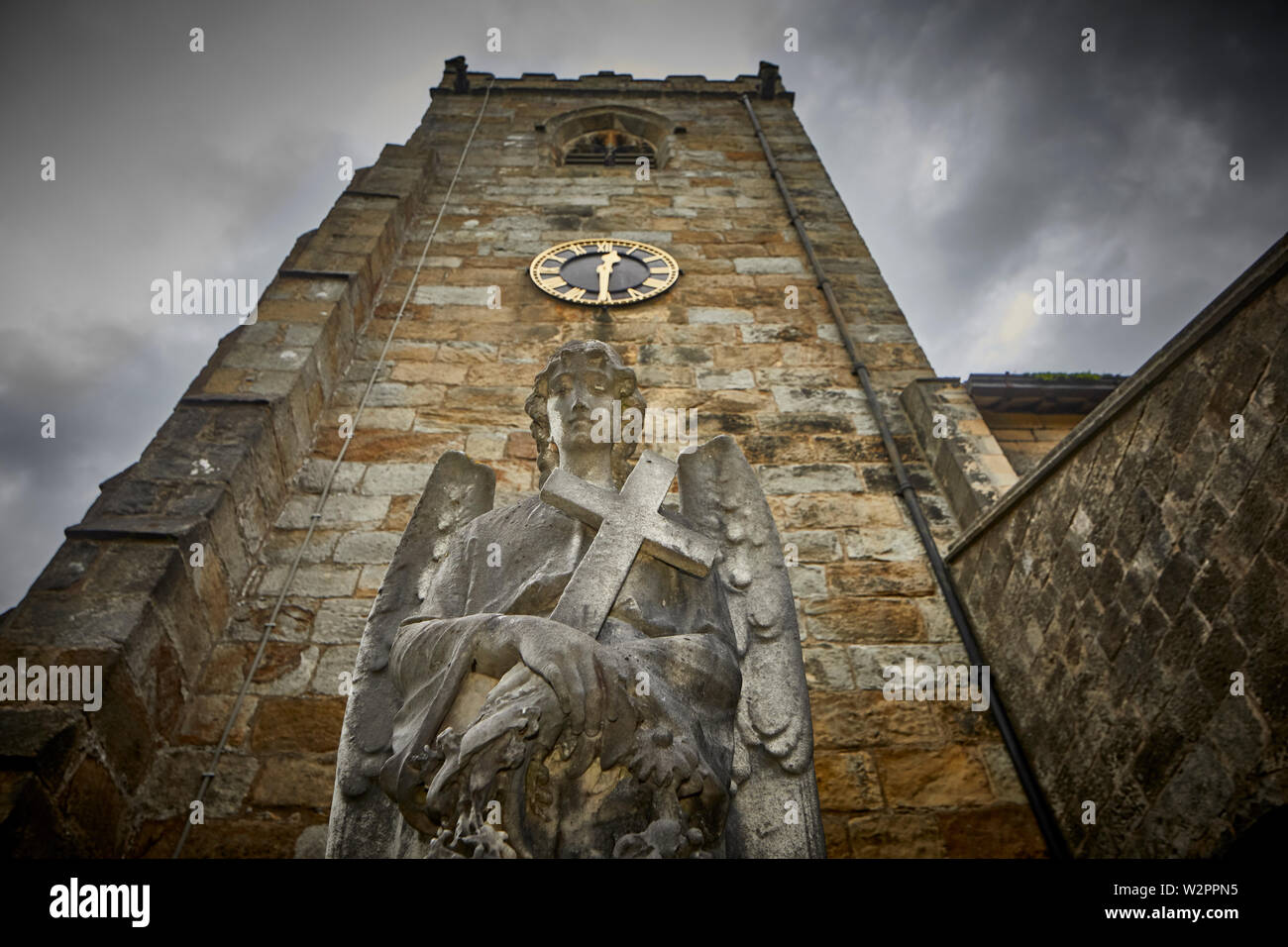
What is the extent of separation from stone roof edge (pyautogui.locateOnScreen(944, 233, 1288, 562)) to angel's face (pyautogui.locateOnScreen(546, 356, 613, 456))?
6.37 ft

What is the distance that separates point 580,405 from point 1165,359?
2.08 metres

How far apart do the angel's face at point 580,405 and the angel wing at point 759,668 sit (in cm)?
36

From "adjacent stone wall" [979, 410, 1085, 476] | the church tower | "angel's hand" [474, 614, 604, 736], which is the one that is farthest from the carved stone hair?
"adjacent stone wall" [979, 410, 1085, 476]

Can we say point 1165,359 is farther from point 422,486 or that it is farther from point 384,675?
point 422,486

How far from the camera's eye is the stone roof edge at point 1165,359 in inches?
95.8

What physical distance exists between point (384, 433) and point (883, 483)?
3.15 metres

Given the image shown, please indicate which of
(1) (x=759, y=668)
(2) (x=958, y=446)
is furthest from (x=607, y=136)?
(1) (x=759, y=668)

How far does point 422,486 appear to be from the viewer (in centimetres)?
480

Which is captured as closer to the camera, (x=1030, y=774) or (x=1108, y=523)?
(x=1108, y=523)

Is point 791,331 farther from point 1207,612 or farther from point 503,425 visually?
point 1207,612

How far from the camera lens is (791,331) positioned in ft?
20.3

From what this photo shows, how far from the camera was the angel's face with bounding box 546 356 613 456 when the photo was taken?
287 cm

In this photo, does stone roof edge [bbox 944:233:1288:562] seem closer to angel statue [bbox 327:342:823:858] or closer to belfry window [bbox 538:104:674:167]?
angel statue [bbox 327:342:823:858]
